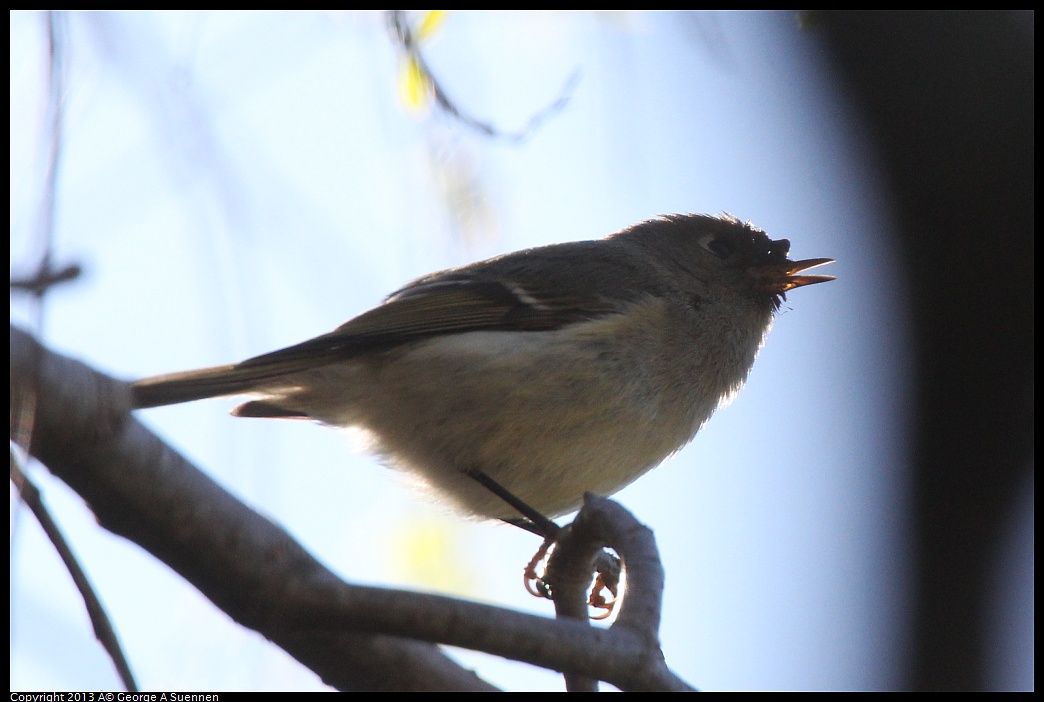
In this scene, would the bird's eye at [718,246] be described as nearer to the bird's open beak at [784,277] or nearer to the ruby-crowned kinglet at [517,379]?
the bird's open beak at [784,277]

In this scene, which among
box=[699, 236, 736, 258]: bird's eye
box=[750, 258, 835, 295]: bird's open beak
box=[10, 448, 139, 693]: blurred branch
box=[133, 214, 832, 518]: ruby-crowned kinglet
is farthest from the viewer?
box=[699, 236, 736, 258]: bird's eye

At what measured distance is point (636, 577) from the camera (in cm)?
179

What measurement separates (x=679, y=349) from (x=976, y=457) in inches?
56.6

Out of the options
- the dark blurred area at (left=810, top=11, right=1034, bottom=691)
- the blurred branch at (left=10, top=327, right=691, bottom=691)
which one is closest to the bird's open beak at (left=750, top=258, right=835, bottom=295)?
the dark blurred area at (left=810, top=11, right=1034, bottom=691)

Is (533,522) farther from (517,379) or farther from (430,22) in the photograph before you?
(430,22)

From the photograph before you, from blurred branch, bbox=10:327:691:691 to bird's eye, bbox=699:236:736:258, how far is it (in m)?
2.19

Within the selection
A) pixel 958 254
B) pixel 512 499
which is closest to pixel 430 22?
pixel 512 499

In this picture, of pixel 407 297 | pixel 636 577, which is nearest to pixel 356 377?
pixel 407 297

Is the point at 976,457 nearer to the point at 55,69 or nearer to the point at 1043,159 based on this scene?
the point at 1043,159

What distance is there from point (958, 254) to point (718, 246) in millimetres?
970

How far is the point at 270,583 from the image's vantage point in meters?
1.37

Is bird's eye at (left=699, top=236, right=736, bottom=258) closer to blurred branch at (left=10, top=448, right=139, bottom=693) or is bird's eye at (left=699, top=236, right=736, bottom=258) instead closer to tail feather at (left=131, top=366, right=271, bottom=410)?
tail feather at (left=131, top=366, right=271, bottom=410)

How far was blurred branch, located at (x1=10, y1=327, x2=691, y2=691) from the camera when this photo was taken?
3.93 feet

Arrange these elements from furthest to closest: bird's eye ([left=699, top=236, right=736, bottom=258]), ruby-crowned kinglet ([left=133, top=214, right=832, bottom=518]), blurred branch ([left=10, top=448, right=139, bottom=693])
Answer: bird's eye ([left=699, top=236, right=736, bottom=258]), ruby-crowned kinglet ([left=133, top=214, right=832, bottom=518]), blurred branch ([left=10, top=448, right=139, bottom=693])
